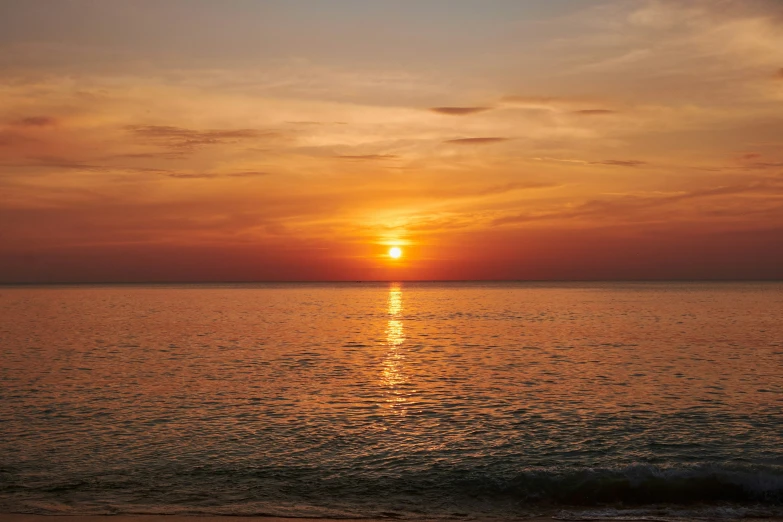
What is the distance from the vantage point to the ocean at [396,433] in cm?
1839

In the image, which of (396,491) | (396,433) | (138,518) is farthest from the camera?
(396,433)

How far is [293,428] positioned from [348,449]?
13.6 ft

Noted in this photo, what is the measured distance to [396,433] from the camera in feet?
85.4

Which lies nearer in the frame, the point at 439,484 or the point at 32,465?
the point at 439,484

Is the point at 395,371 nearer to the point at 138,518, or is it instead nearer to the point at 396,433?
the point at 396,433

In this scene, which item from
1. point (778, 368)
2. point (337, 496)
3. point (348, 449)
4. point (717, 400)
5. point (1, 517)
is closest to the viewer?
point (1, 517)

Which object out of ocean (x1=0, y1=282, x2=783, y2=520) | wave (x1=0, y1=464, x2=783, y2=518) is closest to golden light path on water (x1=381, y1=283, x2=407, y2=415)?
ocean (x1=0, y1=282, x2=783, y2=520)

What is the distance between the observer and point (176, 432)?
26.3 m

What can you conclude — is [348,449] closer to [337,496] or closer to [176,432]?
[337,496]

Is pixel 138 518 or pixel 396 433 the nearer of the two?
pixel 138 518

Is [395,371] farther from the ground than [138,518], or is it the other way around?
[138,518]

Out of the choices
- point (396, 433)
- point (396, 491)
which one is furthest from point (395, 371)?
point (396, 491)

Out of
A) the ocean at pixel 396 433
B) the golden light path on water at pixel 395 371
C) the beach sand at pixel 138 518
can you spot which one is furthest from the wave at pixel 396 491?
the golden light path on water at pixel 395 371

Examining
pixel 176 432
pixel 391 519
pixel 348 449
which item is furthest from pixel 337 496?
pixel 176 432
